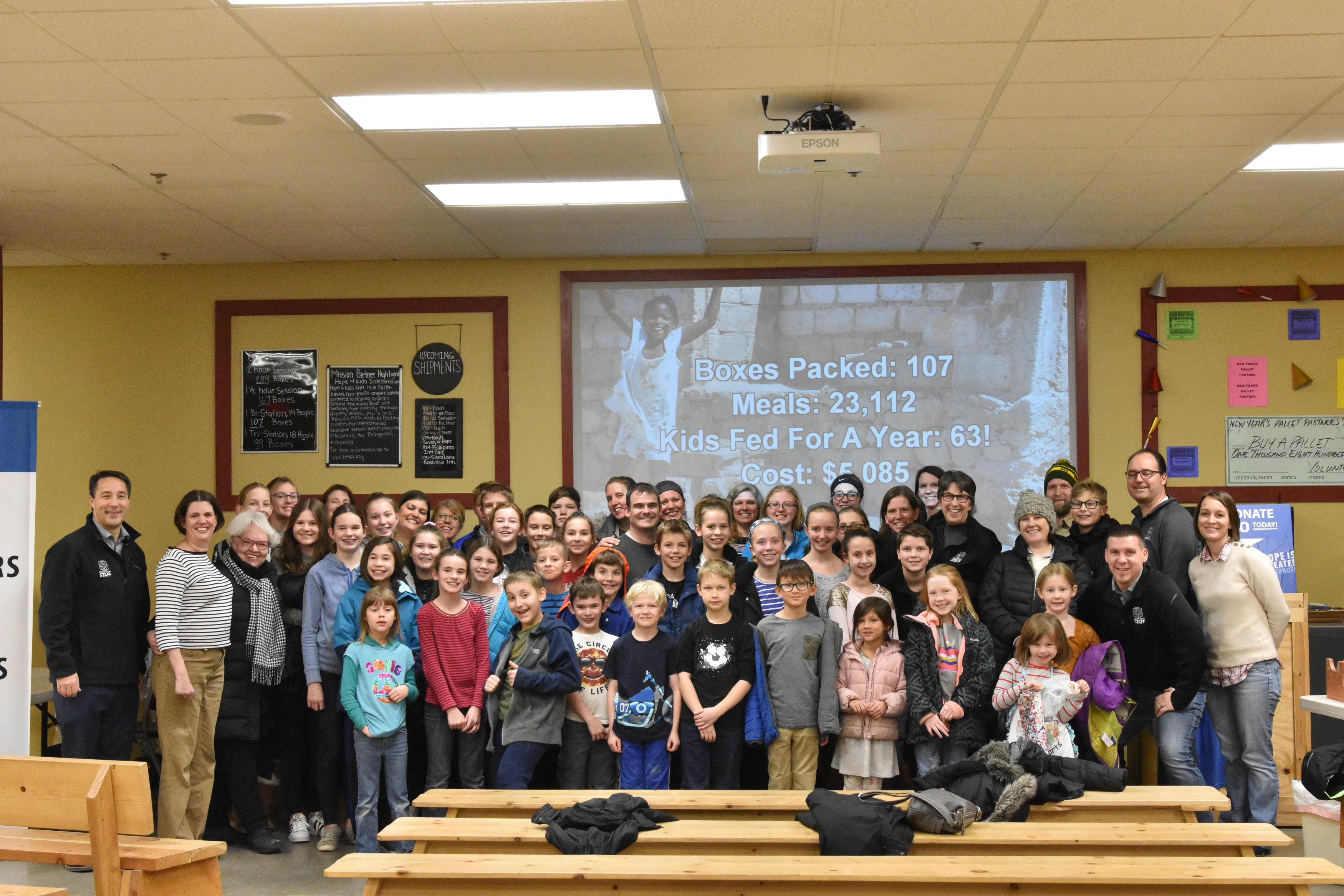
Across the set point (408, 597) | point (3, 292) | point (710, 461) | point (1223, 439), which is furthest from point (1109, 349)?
point (3, 292)

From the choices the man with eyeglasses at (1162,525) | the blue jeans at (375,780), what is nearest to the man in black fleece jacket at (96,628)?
the blue jeans at (375,780)

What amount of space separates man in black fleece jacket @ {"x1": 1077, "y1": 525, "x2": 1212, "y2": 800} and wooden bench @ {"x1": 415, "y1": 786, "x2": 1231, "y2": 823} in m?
0.60

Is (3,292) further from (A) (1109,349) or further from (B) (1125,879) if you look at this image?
(B) (1125,879)

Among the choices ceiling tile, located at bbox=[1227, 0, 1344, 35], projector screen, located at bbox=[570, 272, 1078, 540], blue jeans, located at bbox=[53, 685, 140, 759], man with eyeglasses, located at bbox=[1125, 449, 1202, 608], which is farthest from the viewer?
projector screen, located at bbox=[570, 272, 1078, 540]

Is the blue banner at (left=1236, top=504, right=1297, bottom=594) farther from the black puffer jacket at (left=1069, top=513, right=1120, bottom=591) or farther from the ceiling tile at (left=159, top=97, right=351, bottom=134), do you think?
the ceiling tile at (left=159, top=97, right=351, bottom=134)

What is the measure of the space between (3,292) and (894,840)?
6905 mm

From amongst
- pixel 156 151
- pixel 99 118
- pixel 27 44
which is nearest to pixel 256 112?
pixel 99 118

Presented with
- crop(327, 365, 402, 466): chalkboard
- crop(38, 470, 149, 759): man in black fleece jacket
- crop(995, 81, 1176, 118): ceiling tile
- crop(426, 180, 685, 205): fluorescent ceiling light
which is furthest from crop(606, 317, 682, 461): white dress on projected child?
crop(38, 470, 149, 759): man in black fleece jacket

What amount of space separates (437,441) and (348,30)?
3859mm

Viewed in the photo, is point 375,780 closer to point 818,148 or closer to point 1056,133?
point 818,148

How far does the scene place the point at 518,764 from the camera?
4.40 m

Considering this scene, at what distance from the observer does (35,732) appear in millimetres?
6367

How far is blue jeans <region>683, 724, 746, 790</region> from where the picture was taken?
14.2ft

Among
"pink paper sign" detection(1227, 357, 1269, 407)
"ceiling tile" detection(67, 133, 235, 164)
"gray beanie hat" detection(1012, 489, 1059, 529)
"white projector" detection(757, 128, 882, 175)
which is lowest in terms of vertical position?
"gray beanie hat" detection(1012, 489, 1059, 529)
